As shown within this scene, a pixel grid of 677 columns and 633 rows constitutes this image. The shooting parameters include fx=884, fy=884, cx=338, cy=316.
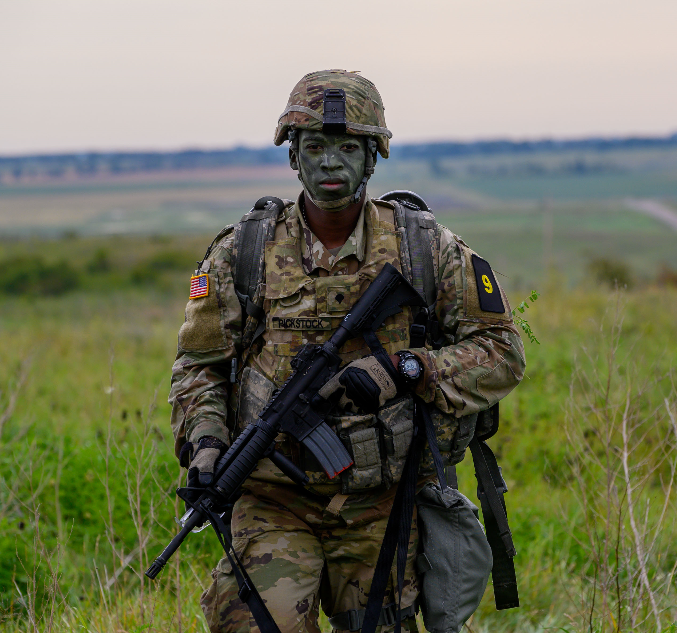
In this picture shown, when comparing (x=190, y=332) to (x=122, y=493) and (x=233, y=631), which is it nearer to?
(x=233, y=631)

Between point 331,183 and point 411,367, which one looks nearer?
point 411,367

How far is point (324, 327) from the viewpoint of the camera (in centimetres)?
305

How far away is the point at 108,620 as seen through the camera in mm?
3340

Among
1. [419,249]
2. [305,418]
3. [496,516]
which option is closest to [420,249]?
[419,249]

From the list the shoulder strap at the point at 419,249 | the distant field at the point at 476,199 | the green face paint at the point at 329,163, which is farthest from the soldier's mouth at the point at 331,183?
the distant field at the point at 476,199

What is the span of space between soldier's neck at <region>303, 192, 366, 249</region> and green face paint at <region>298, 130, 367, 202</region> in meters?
0.12

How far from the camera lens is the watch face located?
2938mm

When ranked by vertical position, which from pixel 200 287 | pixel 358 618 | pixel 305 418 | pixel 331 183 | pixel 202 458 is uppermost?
pixel 331 183

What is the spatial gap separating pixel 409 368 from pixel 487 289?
44 cm

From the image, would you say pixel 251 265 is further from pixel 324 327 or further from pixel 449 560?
pixel 449 560

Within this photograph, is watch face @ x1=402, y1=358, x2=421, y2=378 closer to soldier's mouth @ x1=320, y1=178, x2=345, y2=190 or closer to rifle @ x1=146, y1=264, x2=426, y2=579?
rifle @ x1=146, y1=264, x2=426, y2=579

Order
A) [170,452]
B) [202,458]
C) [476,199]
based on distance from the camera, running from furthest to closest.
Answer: [476,199] < [170,452] < [202,458]

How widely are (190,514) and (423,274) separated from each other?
1.15m

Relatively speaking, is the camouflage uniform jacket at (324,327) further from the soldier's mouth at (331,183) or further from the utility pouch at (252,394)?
the soldier's mouth at (331,183)
